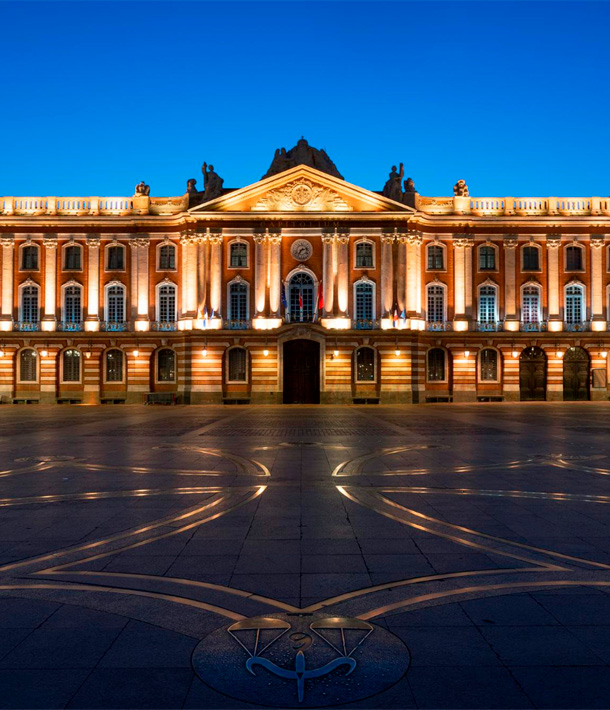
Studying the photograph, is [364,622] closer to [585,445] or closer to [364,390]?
[585,445]

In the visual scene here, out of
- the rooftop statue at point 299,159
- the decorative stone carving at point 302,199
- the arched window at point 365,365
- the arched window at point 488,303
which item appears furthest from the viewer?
the rooftop statue at point 299,159

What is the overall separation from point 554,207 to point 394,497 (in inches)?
1782

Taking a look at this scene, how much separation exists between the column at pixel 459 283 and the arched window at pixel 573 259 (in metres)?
8.31

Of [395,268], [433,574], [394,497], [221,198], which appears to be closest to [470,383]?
[395,268]

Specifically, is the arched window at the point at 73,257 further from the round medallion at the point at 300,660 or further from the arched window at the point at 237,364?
the round medallion at the point at 300,660

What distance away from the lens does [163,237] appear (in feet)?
162

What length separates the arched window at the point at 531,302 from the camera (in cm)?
4969

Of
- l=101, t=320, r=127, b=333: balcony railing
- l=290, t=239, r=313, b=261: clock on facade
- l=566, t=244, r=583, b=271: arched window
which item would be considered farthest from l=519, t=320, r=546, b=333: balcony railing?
l=101, t=320, r=127, b=333: balcony railing

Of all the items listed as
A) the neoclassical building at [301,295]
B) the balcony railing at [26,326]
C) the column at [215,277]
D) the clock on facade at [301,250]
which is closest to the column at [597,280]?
the neoclassical building at [301,295]

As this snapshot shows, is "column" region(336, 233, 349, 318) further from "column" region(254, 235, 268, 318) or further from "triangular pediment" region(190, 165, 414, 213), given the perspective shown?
"column" region(254, 235, 268, 318)

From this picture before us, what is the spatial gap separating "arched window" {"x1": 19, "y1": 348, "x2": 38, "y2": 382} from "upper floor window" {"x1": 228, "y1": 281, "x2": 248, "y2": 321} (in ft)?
52.3

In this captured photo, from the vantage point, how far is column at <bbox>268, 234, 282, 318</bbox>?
4716cm

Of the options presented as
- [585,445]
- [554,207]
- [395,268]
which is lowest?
[585,445]

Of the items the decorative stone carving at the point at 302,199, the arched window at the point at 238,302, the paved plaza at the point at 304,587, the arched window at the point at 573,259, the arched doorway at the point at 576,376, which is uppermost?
the decorative stone carving at the point at 302,199
